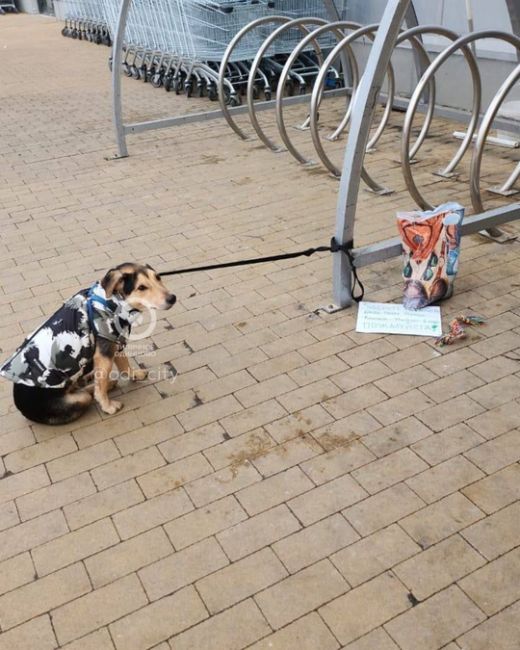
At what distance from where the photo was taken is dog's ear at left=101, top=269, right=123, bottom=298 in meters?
2.71

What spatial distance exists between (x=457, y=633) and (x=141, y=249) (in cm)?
338

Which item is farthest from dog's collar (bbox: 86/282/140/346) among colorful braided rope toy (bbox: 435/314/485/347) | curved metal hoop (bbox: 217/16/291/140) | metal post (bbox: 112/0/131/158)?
curved metal hoop (bbox: 217/16/291/140)

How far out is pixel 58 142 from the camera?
750cm

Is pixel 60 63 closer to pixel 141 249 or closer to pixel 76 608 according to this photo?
pixel 141 249

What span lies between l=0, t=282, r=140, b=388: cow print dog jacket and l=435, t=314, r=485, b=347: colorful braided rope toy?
1.60m

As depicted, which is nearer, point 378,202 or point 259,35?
point 378,202

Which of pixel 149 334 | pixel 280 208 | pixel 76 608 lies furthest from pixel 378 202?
pixel 76 608

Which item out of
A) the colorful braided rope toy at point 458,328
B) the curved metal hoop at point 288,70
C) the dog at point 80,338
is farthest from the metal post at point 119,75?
the colorful braided rope toy at point 458,328

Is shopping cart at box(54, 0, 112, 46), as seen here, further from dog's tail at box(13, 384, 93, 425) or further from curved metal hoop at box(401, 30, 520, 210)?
dog's tail at box(13, 384, 93, 425)

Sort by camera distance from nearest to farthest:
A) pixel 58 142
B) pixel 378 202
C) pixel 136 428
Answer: pixel 136 428 → pixel 378 202 → pixel 58 142

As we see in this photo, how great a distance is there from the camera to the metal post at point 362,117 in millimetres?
3289

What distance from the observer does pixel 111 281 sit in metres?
2.72

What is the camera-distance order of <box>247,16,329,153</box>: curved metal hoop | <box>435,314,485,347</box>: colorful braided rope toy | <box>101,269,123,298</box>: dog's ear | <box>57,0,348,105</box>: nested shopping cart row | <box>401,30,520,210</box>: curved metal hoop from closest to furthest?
1. <box>101,269,123,298</box>: dog's ear
2. <box>435,314,485,347</box>: colorful braided rope toy
3. <box>401,30,520,210</box>: curved metal hoop
4. <box>247,16,329,153</box>: curved metal hoop
5. <box>57,0,348,105</box>: nested shopping cart row

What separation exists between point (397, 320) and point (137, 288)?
1498 mm
